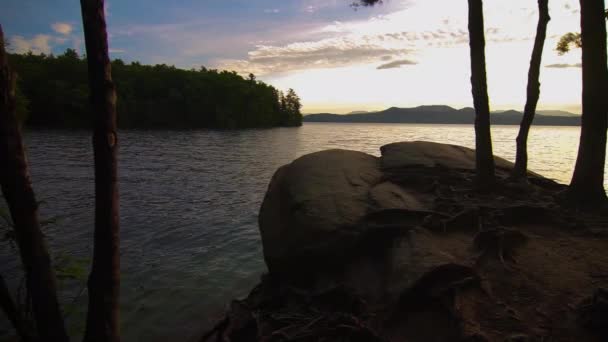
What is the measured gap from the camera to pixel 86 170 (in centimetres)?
2236

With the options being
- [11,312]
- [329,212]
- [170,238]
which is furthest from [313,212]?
[170,238]

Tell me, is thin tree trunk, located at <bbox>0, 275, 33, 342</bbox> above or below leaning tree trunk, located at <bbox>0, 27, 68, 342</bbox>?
below

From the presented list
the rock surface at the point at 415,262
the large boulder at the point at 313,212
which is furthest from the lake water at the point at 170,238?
the large boulder at the point at 313,212

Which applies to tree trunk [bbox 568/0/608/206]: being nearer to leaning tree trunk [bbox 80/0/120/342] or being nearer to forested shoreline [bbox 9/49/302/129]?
leaning tree trunk [bbox 80/0/120/342]

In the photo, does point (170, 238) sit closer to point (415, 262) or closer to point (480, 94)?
point (415, 262)

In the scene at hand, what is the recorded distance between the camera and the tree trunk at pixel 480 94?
9516 mm

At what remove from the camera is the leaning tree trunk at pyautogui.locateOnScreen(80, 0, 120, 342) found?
2.98 m

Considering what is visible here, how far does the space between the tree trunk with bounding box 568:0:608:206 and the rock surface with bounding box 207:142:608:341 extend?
2.27ft

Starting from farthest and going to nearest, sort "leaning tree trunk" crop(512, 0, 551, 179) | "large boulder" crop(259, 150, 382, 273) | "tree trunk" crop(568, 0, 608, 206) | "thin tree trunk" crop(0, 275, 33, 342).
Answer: "leaning tree trunk" crop(512, 0, 551, 179)
"tree trunk" crop(568, 0, 608, 206)
"large boulder" crop(259, 150, 382, 273)
"thin tree trunk" crop(0, 275, 33, 342)

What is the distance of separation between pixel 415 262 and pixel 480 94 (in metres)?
6.48

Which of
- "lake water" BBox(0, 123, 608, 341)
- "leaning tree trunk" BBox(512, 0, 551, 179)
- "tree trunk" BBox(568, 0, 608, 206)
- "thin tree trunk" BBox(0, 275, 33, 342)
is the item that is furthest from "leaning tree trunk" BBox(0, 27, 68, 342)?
"leaning tree trunk" BBox(512, 0, 551, 179)

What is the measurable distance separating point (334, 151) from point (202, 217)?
18.7ft

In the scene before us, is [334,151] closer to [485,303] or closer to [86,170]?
[485,303]

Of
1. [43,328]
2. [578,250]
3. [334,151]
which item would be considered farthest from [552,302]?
[334,151]
